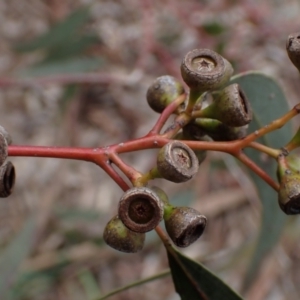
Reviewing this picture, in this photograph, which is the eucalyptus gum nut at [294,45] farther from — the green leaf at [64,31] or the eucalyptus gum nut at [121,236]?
the green leaf at [64,31]

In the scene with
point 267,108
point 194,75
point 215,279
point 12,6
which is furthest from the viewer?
point 12,6

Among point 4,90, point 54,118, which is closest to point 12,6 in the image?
point 4,90

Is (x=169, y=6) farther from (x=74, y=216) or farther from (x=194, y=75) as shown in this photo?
(x=194, y=75)

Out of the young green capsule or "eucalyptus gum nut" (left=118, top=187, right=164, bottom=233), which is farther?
the young green capsule

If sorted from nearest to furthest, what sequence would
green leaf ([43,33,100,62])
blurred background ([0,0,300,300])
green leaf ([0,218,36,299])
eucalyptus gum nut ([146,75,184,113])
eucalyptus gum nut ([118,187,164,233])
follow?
eucalyptus gum nut ([118,187,164,233])
eucalyptus gum nut ([146,75,184,113])
green leaf ([0,218,36,299])
blurred background ([0,0,300,300])
green leaf ([43,33,100,62])

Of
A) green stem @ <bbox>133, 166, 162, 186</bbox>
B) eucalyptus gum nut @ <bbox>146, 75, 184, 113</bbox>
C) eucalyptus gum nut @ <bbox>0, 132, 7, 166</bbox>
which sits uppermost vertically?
eucalyptus gum nut @ <bbox>146, 75, 184, 113</bbox>

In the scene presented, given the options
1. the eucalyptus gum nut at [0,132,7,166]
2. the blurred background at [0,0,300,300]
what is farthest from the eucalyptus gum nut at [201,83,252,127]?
the blurred background at [0,0,300,300]

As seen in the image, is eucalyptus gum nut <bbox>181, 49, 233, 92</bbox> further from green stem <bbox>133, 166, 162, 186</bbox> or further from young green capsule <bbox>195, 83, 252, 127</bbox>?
green stem <bbox>133, 166, 162, 186</bbox>
